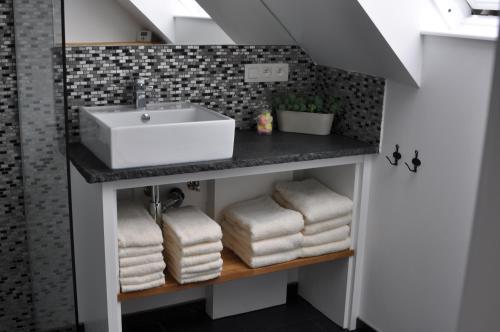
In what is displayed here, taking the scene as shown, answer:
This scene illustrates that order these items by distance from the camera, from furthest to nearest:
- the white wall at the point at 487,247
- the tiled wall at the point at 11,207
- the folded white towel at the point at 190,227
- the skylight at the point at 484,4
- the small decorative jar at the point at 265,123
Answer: the small decorative jar at the point at 265,123 < the folded white towel at the point at 190,227 < the skylight at the point at 484,4 < the tiled wall at the point at 11,207 < the white wall at the point at 487,247

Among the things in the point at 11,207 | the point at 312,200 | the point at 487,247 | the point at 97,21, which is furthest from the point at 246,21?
the point at 487,247

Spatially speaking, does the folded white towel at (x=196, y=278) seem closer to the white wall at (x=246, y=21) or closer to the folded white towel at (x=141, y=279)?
the folded white towel at (x=141, y=279)

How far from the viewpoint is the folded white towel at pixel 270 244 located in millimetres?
2518

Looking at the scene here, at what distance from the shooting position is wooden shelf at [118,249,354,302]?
2.33 meters

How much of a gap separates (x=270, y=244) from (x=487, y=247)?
198cm

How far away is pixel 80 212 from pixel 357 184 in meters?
1.20

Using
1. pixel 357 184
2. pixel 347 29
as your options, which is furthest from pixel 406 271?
pixel 347 29

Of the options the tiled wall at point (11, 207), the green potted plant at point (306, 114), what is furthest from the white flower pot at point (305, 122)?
the tiled wall at point (11, 207)

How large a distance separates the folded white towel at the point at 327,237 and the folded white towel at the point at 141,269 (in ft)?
2.19

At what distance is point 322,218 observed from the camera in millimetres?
2643

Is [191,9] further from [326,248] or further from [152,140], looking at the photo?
[326,248]

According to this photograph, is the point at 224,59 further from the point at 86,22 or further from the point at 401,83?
the point at 401,83

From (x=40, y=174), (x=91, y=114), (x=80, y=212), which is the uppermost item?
(x=91, y=114)

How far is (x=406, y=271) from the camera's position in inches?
100.0
